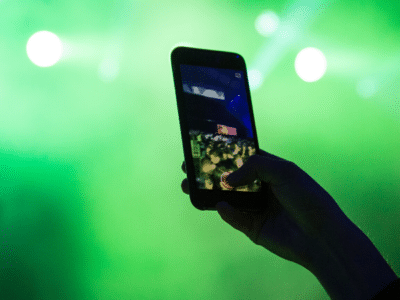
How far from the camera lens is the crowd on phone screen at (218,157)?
89 cm

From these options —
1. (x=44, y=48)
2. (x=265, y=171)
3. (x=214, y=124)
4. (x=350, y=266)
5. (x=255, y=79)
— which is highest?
(x=44, y=48)

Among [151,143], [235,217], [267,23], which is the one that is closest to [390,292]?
[235,217]

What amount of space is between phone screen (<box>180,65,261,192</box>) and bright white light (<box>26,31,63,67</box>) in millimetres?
1445

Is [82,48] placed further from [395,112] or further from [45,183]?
[395,112]

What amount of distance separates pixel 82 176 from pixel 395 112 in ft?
7.93

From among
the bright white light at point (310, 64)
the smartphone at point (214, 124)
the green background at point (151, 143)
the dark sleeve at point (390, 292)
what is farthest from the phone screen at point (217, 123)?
the bright white light at point (310, 64)

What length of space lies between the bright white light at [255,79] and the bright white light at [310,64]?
0.96 ft

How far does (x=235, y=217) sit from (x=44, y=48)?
178cm

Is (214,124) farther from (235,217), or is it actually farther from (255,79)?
(255,79)

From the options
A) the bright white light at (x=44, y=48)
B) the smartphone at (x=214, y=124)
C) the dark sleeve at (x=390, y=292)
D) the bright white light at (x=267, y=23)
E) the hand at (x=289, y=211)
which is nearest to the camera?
the dark sleeve at (x=390, y=292)

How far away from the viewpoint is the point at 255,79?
8.00ft

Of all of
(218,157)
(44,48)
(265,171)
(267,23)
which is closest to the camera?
(265,171)

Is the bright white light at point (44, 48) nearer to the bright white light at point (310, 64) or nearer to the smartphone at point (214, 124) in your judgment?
the smartphone at point (214, 124)

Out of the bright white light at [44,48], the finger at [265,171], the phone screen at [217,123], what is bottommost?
the finger at [265,171]
